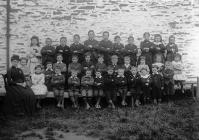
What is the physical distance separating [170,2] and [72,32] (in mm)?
3440

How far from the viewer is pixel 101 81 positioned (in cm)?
1173

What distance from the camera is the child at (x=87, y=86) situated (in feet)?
38.2

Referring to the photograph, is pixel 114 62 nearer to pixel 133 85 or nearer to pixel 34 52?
pixel 133 85

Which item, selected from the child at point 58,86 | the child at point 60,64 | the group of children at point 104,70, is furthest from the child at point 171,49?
the child at point 58,86

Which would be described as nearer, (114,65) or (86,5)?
(114,65)

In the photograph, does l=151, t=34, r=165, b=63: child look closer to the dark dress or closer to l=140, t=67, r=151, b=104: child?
→ l=140, t=67, r=151, b=104: child

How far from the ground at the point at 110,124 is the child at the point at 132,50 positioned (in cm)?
168

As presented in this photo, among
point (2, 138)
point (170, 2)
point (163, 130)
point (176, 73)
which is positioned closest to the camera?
point (2, 138)

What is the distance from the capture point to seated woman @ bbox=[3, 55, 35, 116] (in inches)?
417

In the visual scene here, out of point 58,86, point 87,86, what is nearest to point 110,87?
point 87,86

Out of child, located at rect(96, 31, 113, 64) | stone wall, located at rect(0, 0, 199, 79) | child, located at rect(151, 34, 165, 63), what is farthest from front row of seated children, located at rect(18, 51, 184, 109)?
stone wall, located at rect(0, 0, 199, 79)

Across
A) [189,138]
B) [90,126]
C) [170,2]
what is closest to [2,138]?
[90,126]

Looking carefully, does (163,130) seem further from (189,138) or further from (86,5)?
(86,5)

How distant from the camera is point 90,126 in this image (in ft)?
31.4
